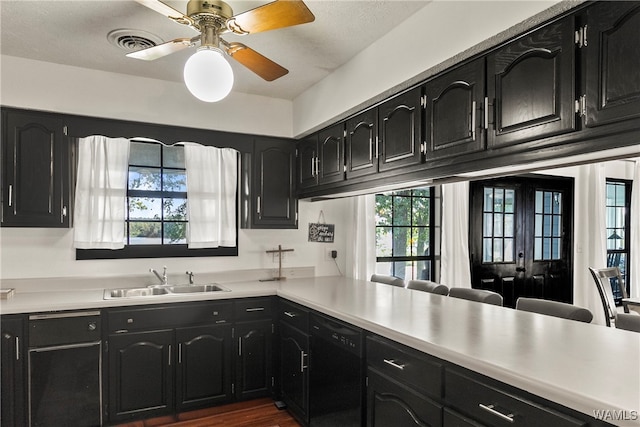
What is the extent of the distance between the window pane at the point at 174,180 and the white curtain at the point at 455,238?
A: 9.18 feet

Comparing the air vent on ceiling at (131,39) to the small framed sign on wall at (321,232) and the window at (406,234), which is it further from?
the window at (406,234)

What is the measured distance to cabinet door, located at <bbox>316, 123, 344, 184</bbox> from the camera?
3.15 meters

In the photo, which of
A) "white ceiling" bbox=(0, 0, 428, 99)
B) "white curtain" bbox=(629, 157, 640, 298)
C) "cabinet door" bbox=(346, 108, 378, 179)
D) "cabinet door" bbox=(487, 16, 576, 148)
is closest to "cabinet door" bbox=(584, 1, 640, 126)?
"cabinet door" bbox=(487, 16, 576, 148)

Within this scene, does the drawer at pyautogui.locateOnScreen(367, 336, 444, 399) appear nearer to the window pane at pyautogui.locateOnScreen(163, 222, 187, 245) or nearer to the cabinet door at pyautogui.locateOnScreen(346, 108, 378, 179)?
the cabinet door at pyautogui.locateOnScreen(346, 108, 378, 179)

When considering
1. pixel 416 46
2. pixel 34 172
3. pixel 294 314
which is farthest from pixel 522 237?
pixel 34 172

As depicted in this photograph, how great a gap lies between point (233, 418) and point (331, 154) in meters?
2.17

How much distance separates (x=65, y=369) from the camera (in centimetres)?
262

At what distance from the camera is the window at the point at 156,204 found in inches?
135

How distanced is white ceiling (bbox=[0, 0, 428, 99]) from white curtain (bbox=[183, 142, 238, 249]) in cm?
72

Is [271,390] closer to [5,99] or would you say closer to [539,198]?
[5,99]

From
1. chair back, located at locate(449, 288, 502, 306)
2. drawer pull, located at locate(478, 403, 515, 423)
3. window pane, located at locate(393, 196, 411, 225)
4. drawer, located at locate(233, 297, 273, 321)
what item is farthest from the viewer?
window pane, located at locate(393, 196, 411, 225)

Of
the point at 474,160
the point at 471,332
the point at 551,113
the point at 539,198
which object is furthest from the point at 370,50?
the point at 539,198

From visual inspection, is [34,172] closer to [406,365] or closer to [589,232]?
[406,365]

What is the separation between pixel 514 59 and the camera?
1.80 m
